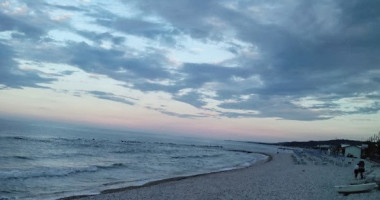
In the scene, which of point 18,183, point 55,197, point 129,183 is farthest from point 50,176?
point 55,197

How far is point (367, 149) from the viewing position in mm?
61969

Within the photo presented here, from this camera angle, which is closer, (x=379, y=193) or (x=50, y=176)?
(x=379, y=193)

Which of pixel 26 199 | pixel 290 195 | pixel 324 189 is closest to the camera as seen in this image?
pixel 26 199

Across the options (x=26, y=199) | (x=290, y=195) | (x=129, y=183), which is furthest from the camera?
(x=129, y=183)

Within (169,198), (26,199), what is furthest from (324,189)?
(26,199)

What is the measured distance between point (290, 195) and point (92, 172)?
14.9 metres

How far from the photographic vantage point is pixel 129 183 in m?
19.1

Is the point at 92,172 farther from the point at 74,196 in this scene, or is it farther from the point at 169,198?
the point at 169,198

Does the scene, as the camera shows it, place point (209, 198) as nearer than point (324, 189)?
Yes

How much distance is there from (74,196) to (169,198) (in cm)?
425

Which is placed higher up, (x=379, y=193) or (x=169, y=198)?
(x=379, y=193)

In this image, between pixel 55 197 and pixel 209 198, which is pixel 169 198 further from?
pixel 55 197

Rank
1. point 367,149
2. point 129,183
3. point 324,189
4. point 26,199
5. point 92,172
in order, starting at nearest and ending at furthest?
1. point 26,199
2. point 324,189
3. point 129,183
4. point 92,172
5. point 367,149

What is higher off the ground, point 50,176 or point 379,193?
point 379,193
